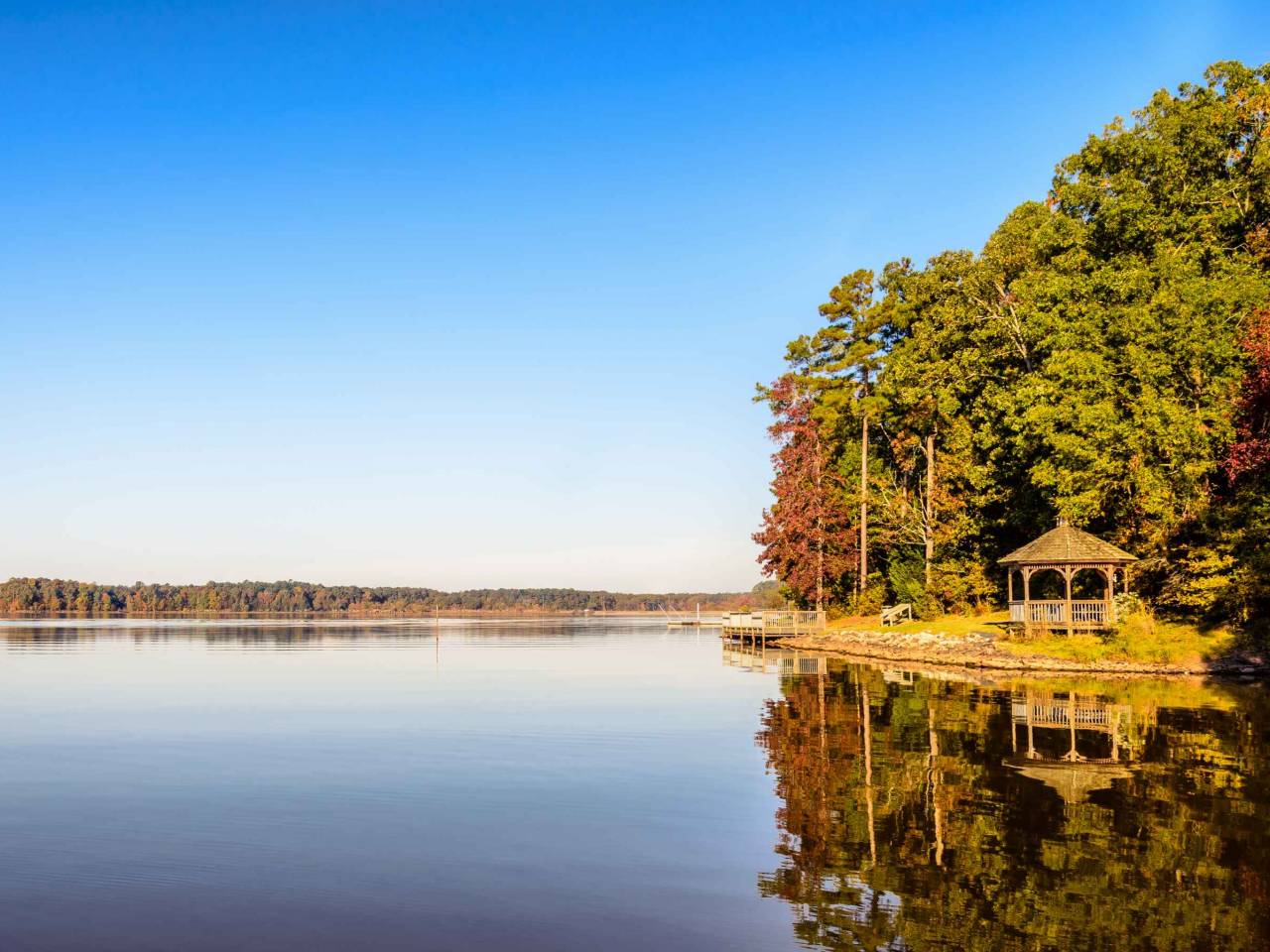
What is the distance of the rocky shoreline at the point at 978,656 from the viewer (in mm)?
33000

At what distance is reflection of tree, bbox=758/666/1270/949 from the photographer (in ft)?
28.0

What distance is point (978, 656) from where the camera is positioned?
132ft

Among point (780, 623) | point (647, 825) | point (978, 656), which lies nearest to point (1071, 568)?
point (978, 656)

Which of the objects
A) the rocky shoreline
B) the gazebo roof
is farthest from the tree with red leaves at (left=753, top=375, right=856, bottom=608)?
the gazebo roof

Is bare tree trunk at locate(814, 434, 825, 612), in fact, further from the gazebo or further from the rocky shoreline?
the gazebo

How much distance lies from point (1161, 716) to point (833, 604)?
46.8 metres

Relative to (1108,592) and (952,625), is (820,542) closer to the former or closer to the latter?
(952,625)

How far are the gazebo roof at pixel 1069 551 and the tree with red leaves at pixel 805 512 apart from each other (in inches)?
885

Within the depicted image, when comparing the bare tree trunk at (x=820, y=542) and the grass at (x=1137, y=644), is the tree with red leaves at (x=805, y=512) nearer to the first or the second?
the bare tree trunk at (x=820, y=542)

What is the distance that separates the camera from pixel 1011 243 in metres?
52.8

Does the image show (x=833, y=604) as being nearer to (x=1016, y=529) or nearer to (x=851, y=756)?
(x=1016, y=529)

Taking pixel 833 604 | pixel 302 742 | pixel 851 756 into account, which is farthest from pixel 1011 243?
pixel 302 742

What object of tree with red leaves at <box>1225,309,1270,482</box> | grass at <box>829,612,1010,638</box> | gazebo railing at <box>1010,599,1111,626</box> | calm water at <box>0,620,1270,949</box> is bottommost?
calm water at <box>0,620,1270,949</box>

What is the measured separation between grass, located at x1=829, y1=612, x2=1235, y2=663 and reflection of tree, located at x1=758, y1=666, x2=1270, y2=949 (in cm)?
1464
